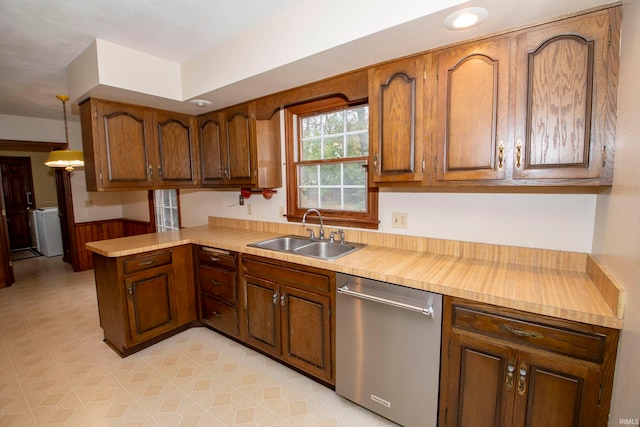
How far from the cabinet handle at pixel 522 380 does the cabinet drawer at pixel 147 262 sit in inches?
104

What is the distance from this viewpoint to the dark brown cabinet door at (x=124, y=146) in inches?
97.3

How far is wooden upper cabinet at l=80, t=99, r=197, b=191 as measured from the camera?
2.46 m

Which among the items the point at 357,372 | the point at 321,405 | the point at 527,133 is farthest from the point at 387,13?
the point at 321,405

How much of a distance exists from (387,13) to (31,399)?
128 inches

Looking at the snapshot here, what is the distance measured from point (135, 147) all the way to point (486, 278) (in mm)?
2985

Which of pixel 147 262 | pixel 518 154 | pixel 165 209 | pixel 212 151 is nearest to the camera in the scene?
pixel 518 154

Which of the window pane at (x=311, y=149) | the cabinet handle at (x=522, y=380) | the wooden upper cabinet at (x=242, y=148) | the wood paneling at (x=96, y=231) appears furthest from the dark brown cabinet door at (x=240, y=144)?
the wood paneling at (x=96, y=231)

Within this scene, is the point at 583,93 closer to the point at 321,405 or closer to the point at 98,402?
the point at 321,405

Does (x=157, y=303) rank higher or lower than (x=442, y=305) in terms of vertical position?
lower

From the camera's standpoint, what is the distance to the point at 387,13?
4.64ft

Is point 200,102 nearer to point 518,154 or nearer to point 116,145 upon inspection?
point 116,145

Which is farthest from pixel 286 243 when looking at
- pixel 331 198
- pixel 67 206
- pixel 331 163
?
pixel 67 206

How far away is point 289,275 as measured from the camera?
2.04 meters

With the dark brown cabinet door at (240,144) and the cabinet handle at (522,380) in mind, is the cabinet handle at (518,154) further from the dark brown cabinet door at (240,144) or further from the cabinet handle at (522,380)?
the dark brown cabinet door at (240,144)
